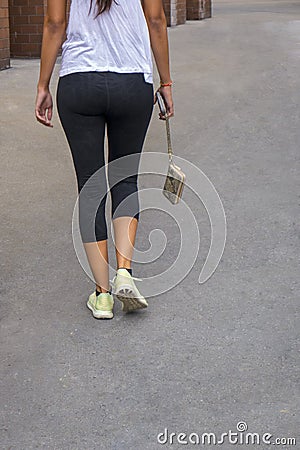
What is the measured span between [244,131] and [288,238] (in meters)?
3.09

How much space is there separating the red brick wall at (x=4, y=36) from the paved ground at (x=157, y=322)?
12.5 feet

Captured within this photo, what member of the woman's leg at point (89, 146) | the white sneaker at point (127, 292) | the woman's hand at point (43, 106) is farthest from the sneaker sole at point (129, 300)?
the woman's hand at point (43, 106)

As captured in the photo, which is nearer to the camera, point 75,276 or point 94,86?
point 94,86

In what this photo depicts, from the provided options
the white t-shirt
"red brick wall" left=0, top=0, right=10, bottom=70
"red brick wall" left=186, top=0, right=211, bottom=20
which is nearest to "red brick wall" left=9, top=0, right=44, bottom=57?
"red brick wall" left=0, top=0, right=10, bottom=70

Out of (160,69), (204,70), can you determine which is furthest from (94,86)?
(204,70)

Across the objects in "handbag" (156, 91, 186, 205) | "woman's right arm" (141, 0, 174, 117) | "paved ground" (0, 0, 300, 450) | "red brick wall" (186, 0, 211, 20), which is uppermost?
"woman's right arm" (141, 0, 174, 117)

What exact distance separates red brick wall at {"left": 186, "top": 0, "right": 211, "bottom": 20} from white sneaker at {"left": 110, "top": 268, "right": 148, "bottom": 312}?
19680 millimetres

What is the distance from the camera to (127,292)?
420 cm

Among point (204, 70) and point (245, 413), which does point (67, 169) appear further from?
point (204, 70)

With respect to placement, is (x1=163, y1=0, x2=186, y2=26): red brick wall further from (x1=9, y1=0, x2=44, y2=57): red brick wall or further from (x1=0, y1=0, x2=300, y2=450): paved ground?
(x1=0, y1=0, x2=300, y2=450): paved ground

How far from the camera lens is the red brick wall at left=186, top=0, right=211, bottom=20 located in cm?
2317

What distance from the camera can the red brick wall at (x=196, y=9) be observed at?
23172 millimetres

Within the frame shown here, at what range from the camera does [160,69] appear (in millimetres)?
4230

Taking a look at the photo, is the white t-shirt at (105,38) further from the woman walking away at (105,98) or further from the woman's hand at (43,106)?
the woman's hand at (43,106)
